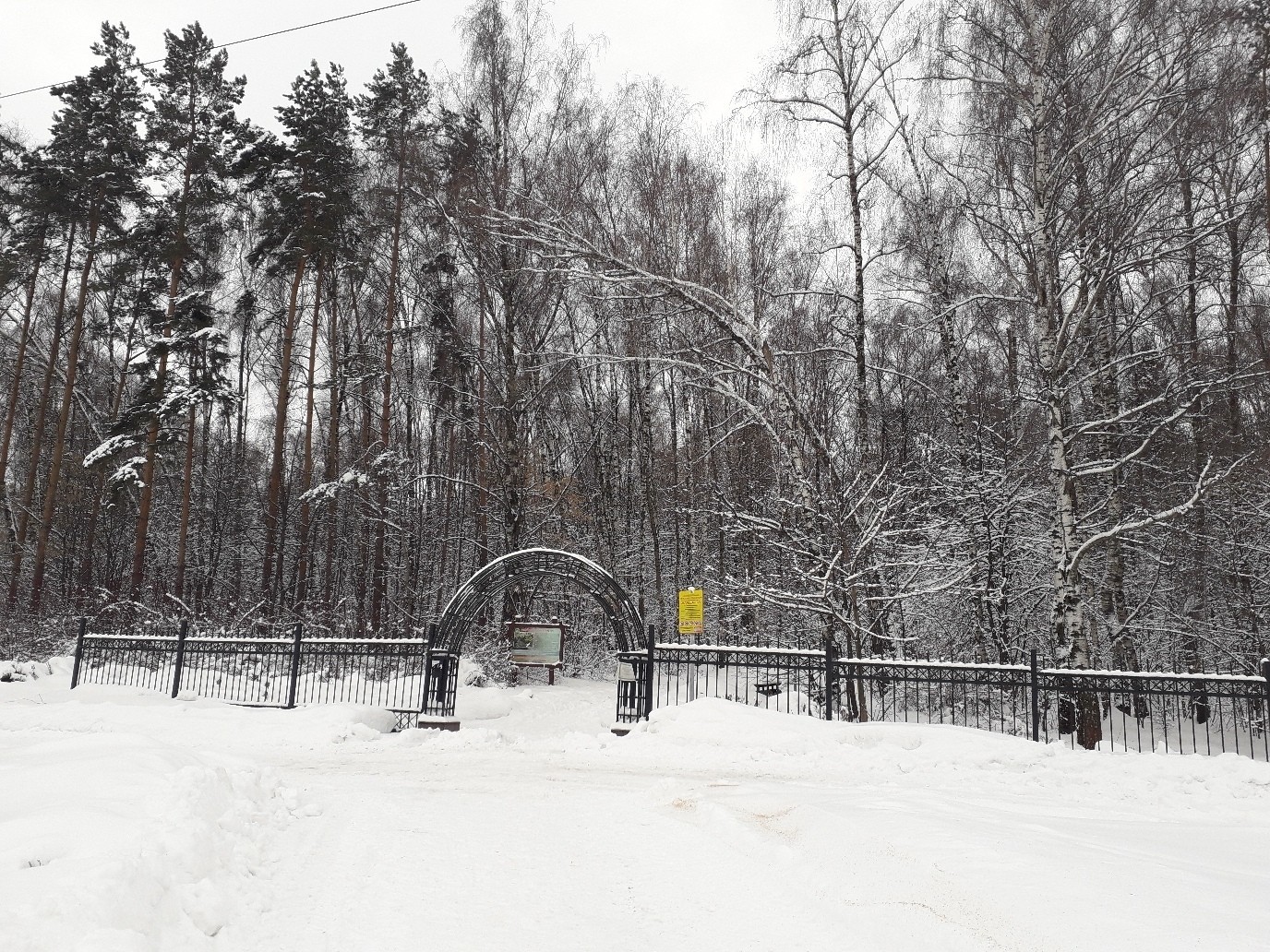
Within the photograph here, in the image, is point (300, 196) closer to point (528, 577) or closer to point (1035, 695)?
point (528, 577)

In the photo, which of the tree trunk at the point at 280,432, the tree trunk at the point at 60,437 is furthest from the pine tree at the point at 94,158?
the tree trunk at the point at 280,432

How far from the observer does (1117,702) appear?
630 inches

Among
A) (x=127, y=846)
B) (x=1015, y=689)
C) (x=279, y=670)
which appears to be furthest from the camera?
(x=279, y=670)

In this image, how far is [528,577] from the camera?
14.3m

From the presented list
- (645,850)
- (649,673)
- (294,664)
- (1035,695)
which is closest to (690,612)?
(649,673)

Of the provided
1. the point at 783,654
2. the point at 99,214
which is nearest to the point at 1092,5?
the point at 783,654

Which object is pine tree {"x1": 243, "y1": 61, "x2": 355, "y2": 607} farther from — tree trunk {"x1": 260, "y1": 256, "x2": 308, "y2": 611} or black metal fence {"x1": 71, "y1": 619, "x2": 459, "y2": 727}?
black metal fence {"x1": 71, "y1": 619, "x2": 459, "y2": 727}

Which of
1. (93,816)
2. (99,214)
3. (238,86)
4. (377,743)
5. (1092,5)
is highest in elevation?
(238,86)

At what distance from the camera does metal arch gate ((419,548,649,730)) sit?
13.1 meters

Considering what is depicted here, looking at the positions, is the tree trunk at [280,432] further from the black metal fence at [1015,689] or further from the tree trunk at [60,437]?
the black metal fence at [1015,689]

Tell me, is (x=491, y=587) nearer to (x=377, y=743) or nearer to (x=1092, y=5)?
(x=377, y=743)

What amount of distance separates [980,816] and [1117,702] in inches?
474

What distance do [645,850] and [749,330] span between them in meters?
9.98

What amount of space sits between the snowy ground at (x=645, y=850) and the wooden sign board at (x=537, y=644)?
5346mm
